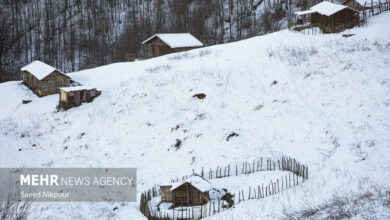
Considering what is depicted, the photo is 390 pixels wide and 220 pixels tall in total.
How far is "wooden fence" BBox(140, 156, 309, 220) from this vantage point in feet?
48.8

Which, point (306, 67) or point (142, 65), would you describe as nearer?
point (306, 67)

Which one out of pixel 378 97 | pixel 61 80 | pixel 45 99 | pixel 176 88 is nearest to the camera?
pixel 378 97

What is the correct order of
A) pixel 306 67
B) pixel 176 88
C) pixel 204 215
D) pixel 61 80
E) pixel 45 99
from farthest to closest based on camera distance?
pixel 61 80 < pixel 45 99 < pixel 176 88 < pixel 306 67 < pixel 204 215

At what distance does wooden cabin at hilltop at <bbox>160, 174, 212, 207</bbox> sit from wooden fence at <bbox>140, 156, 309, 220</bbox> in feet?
1.43

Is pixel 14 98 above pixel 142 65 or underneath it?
underneath

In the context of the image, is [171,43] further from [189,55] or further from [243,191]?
[243,191]

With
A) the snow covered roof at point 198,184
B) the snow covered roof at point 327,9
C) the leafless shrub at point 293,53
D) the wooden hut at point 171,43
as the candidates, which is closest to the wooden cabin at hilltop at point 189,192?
the snow covered roof at point 198,184

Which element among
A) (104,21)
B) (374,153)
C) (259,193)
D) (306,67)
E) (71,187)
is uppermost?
(104,21)

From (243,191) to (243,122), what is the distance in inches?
267

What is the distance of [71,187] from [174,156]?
22.1 ft

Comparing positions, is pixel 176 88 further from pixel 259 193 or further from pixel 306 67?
pixel 259 193

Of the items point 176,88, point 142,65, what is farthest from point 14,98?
point 176,88

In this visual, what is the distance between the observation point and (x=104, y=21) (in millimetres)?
90250

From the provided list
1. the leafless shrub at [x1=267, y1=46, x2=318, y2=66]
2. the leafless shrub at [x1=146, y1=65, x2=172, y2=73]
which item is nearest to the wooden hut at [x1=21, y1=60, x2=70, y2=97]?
the leafless shrub at [x1=146, y1=65, x2=172, y2=73]
